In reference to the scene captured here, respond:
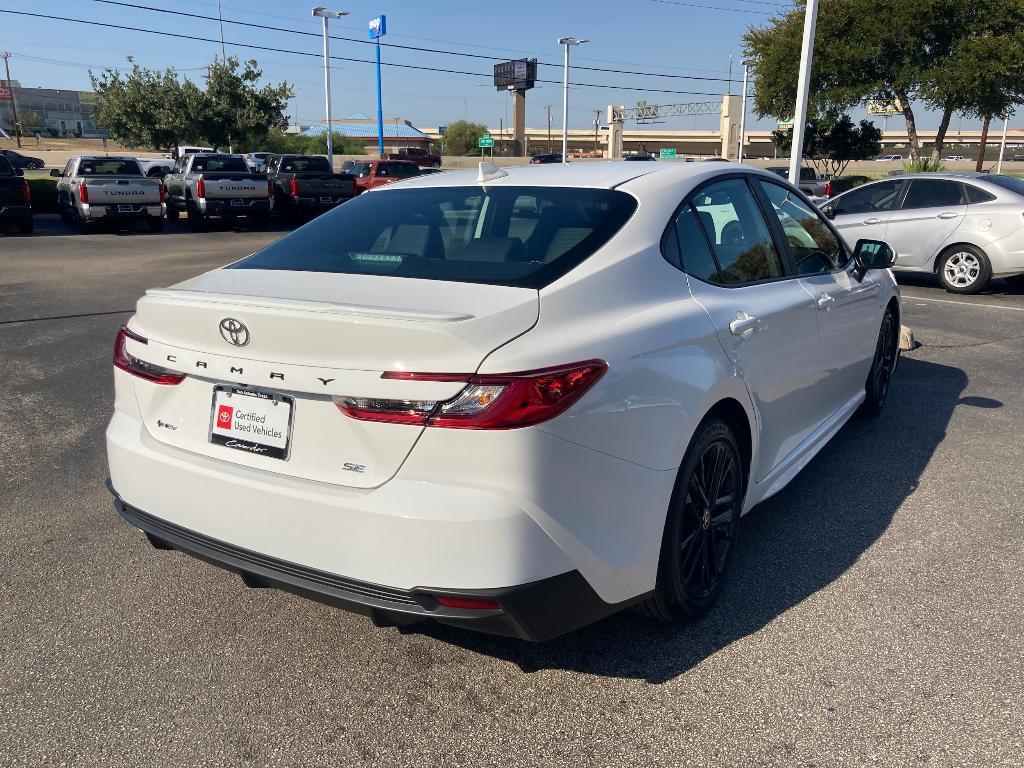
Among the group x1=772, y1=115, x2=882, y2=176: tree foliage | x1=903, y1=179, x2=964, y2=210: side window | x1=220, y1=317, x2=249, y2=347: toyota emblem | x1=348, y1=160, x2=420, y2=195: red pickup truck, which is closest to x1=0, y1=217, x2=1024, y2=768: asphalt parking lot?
x1=220, y1=317, x2=249, y2=347: toyota emblem

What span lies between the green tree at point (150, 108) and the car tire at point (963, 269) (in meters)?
35.2

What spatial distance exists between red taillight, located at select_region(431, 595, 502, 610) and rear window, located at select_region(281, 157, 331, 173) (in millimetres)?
24513

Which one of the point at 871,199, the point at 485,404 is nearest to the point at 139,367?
the point at 485,404

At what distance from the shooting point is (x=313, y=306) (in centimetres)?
253

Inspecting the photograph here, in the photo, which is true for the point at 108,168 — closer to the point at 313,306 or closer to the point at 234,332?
the point at 234,332

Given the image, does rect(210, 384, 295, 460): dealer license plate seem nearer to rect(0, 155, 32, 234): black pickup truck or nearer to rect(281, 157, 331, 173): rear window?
rect(0, 155, 32, 234): black pickup truck

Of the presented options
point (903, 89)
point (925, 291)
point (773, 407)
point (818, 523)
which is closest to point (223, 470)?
point (773, 407)

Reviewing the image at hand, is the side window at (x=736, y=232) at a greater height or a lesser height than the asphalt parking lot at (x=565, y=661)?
greater

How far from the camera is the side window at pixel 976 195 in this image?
1126 cm

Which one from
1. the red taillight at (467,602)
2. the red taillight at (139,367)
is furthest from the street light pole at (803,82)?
the red taillight at (467,602)

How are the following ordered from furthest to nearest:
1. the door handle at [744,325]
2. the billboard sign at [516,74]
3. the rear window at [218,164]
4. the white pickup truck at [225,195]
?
the billboard sign at [516,74] < the rear window at [218,164] < the white pickup truck at [225,195] < the door handle at [744,325]

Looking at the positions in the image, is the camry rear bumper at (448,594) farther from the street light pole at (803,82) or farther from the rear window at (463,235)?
the street light pole at (803,82)

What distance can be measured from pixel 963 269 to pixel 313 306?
1126cm

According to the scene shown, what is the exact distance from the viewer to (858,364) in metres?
4.95
